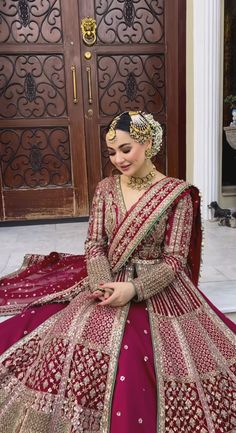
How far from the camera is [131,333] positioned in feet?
3.37

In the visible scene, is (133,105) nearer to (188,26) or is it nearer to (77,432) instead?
(188,26)

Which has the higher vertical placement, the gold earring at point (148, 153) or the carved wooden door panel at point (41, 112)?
the carved wooden door panel at point (41, 112)

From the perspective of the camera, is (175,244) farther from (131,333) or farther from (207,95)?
(207,95)

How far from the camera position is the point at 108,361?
3.14ft

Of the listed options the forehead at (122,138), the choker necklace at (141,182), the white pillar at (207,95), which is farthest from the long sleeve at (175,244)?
the white pillar at (207,95)

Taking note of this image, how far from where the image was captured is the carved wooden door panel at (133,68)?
9.93 feet

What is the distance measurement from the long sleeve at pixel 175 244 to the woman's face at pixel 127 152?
18 cm

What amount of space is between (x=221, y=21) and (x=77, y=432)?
304cm

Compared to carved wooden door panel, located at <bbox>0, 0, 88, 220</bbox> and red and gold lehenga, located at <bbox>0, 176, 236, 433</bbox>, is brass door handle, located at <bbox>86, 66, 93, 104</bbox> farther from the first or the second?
red and gold lehenga, located at <bbox>0, 176, 236, 433</bbox>

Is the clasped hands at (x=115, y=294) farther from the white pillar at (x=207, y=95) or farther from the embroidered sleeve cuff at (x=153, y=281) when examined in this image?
the white pillar at (x=207, y=95)

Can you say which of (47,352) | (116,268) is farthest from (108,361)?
(116,268)

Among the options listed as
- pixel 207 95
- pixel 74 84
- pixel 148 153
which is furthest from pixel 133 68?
pixel 148 153

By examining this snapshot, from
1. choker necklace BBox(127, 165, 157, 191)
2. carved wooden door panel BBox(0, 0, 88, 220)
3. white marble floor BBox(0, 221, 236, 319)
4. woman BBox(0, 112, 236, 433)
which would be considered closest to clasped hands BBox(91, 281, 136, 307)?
woman BBox(0, 112, 236, 433)

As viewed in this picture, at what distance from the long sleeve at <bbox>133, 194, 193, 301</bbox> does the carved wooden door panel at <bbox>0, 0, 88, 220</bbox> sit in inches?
81.3
